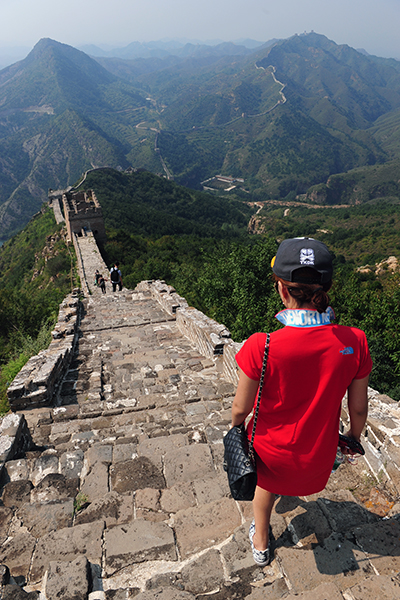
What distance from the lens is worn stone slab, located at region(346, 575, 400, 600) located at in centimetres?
208

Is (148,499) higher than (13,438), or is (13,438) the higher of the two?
(13,438)

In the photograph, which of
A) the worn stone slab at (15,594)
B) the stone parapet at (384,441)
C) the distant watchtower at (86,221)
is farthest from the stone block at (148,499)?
the distant watchtower at (86,221)

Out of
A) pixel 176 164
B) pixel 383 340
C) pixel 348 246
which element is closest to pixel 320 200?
pixel 176 164

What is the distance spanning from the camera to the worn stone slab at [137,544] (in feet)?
8.94

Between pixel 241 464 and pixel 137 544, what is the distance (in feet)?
4.29

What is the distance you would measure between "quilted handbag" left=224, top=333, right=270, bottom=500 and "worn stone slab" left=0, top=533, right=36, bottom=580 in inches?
68.9

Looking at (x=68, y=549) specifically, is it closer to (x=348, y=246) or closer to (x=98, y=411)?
(x=98, y=411)

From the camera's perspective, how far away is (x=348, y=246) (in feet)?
221

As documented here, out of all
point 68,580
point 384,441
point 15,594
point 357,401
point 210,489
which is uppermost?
point 357,401

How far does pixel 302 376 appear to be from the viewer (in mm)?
2092

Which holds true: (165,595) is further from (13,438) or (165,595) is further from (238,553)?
(13,438)

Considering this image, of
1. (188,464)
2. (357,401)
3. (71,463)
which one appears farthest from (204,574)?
(71,463)

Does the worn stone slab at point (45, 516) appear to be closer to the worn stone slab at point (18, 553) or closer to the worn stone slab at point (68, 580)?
the worn stone slab at point (18, 553)

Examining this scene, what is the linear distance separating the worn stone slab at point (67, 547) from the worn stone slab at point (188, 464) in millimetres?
1059
